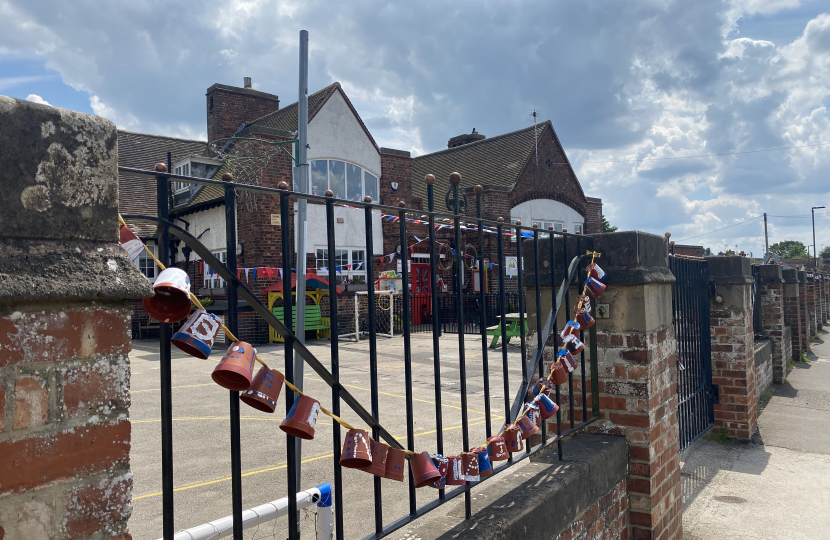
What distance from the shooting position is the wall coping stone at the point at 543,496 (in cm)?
214

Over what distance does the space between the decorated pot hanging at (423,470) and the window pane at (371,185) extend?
16.3 m

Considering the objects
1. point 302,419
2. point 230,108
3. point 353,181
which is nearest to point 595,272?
point 302,419

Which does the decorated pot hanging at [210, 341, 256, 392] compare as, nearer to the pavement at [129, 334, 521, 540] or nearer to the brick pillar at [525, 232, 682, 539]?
the brick pillar at [525, 232, 682, 539]

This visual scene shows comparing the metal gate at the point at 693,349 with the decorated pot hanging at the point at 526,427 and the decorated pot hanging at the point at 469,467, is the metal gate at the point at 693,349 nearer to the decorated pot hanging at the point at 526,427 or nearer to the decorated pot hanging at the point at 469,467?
the decorated pot hanging at the point at 526,427

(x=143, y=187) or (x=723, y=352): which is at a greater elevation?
(x=143, y=187)

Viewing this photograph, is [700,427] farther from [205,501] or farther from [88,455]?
[88,455]

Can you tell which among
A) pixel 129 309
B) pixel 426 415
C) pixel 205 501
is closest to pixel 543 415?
pixel 129 309

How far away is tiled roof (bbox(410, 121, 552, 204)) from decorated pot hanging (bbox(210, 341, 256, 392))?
20.9 metres

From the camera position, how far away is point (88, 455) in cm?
111

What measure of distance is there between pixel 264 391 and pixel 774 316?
30.9 feet

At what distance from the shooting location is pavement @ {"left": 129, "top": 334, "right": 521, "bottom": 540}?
395cm

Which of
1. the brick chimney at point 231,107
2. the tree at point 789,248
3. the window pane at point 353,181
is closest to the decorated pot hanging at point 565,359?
the window pane at point 353,181

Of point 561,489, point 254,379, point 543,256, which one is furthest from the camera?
point 543,256

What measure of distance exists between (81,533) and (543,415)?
→ 1.98 metres
